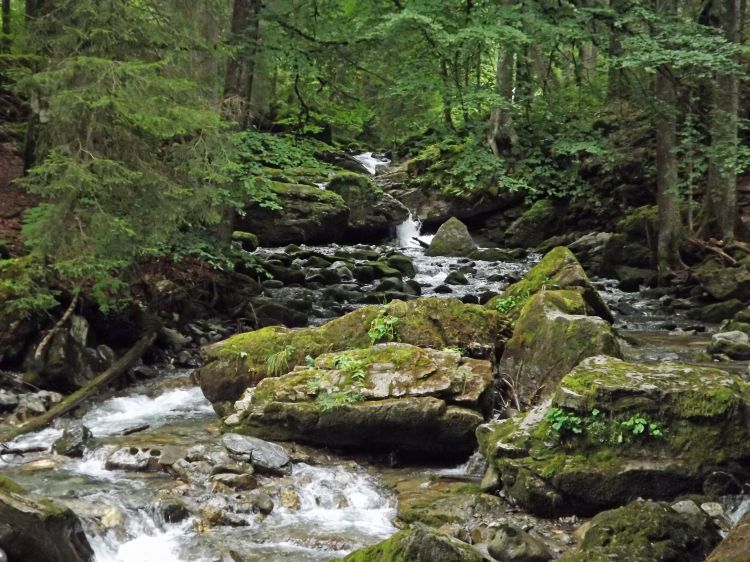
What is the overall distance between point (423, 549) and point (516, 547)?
116cm

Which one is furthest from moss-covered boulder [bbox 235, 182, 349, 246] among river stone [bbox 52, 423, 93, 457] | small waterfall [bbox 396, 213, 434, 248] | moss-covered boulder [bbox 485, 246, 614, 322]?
river stone [bbox 52, 423, 93, 457]

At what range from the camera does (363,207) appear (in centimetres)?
2484

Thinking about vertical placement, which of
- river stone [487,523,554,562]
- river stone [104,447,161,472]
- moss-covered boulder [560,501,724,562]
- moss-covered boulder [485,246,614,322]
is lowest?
river stone [104,447,161,472]

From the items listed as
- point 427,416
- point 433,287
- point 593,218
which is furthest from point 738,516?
point 593,218

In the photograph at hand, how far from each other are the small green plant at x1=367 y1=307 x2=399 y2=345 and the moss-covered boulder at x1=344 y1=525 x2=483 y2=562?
465 centimetres

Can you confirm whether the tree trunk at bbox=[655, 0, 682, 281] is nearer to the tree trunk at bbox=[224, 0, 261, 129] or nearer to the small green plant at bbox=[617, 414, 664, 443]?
the tree trunk at bbox=[224, 0, 261, 129]

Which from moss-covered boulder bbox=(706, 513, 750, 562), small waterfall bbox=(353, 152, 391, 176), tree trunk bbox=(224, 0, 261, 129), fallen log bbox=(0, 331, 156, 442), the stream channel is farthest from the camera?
small waterfall bbox=(353, 152, 391, 176)

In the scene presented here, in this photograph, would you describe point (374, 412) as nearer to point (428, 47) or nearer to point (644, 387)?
point (644, 387)

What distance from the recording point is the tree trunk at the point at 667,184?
1658 cm

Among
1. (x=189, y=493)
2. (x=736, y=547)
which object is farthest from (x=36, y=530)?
(x=736, y=547)

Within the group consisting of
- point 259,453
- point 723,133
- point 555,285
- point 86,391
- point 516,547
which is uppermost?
point 723,133

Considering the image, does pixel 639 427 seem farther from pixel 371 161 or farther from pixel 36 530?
pixel 371 161

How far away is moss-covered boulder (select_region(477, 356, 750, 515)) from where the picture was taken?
5898 mm

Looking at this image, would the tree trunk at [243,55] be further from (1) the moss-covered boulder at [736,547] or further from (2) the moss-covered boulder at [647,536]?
(1) the moss-covered boulder at [736,547]
